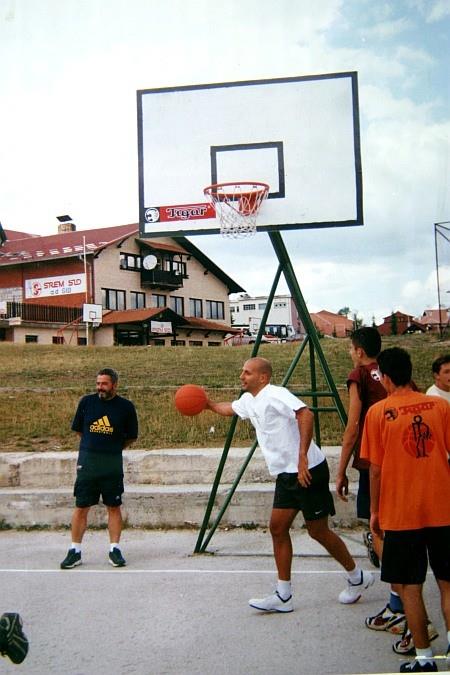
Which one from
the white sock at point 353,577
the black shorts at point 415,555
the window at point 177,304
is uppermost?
the window at point 177,304

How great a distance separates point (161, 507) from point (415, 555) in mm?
4017

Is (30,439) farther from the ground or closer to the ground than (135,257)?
closer to the ground

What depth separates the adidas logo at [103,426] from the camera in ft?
19.8

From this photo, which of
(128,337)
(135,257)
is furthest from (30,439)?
(135,257)

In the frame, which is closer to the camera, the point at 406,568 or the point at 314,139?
the point at 406,568

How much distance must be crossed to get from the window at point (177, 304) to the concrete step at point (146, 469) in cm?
2480

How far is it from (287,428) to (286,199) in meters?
2.76

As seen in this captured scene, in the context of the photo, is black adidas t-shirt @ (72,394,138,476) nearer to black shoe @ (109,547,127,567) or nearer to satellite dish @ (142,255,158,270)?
black shoe @ (109,547,127,567)

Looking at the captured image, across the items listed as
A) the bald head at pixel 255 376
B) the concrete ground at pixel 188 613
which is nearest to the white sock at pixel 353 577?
the concrete ground at pixel 188 613

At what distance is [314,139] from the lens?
6633 mm

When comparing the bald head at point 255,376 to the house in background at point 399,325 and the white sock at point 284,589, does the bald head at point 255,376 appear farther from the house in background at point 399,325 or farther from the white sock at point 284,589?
the house in background at point 399,325

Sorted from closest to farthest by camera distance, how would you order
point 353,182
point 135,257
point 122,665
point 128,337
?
point 122,665 < point 353,182 < point 128,337 < point 135,257

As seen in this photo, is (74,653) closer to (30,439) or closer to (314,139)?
(314,139)

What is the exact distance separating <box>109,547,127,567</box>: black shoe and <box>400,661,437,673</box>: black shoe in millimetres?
2826
